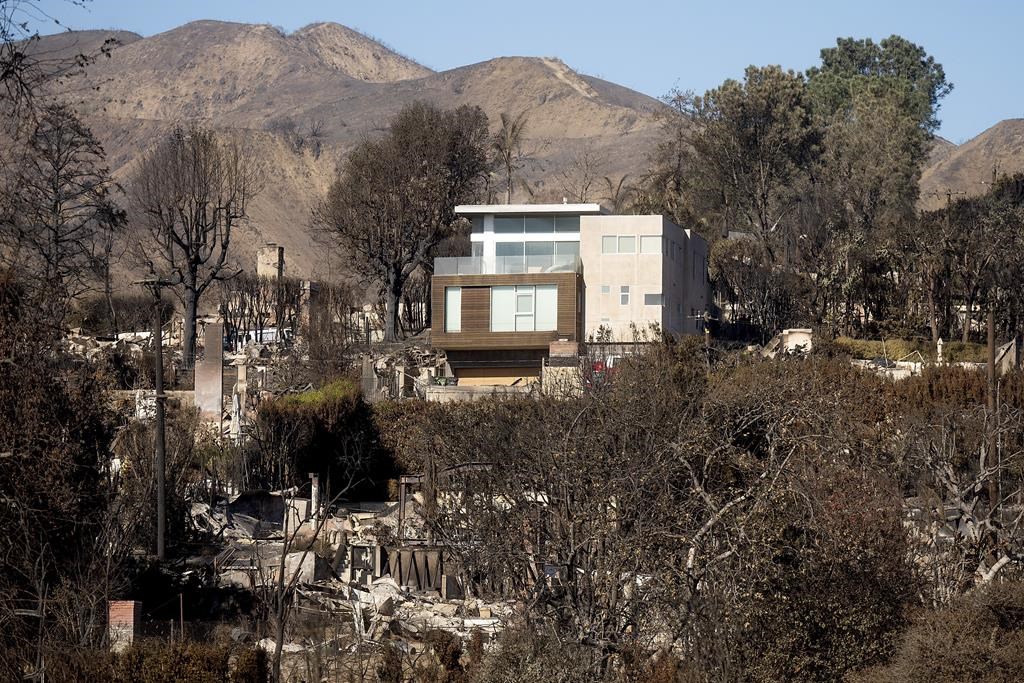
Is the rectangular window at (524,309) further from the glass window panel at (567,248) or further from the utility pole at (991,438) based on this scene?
the utility pole at (991,438)

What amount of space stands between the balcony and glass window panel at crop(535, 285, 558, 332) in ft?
2.20

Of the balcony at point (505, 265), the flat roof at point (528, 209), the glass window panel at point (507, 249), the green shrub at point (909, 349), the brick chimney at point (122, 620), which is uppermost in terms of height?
the flat roof at point (528, 209)

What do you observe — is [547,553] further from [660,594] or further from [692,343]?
[692,343]

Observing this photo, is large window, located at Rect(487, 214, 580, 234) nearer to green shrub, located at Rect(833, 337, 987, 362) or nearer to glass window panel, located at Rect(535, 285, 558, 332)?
glass window panel, located at Rect(535, 285, 558, 332)

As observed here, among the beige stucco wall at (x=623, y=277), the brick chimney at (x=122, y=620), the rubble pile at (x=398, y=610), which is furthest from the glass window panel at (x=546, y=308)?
Result: the brick chimney at (x=122, y=620)

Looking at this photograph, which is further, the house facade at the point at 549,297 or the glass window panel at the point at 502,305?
the glass window panel at the point at 502,305

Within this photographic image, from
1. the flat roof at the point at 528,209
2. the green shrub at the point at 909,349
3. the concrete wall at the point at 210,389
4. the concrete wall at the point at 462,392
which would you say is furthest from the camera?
the flat roof at the point at 528,209

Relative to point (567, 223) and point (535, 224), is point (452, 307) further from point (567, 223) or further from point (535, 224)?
point (567, 223)

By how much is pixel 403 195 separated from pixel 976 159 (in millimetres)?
88789

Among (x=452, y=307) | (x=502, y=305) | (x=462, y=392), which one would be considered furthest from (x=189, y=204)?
(x=462, y=392)

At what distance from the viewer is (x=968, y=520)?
21406mm

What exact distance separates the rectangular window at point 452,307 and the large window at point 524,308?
3.33 ft

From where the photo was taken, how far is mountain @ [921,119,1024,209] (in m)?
123

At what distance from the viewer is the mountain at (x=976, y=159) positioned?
4840 inches
